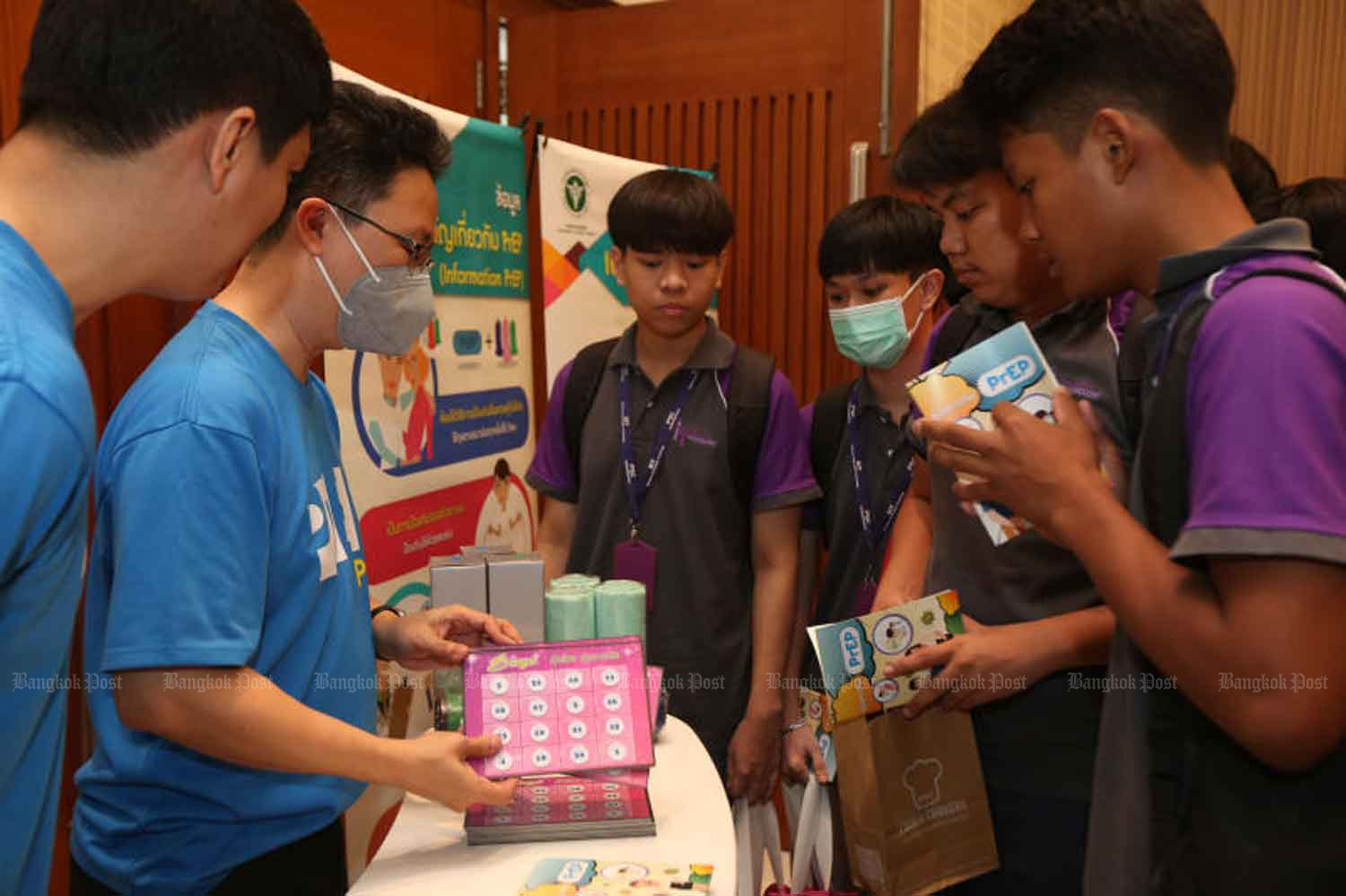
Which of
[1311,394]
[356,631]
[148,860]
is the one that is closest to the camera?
[1311,394]

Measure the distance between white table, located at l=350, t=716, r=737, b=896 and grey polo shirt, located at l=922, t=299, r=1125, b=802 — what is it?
0.50 metres

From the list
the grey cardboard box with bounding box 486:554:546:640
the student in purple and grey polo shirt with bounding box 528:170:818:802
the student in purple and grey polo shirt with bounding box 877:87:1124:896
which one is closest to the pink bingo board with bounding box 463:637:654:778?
the grey cardboard box with bounding box 486:554:546:640

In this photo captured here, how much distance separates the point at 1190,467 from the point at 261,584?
100 cm

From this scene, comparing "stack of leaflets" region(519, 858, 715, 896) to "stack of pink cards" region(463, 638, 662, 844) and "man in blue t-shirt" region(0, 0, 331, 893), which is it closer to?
"stack of pink cards" region(463, 638, 662, 844)

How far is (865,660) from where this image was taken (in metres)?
1.63

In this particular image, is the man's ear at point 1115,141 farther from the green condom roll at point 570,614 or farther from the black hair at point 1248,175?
the green condom roll at point 570,614

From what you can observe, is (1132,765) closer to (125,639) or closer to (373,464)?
(125,639)

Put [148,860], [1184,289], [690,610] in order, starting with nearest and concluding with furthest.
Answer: [1184,289], [148,860], [690,610]

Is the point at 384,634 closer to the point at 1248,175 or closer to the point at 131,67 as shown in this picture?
the point at 131,67

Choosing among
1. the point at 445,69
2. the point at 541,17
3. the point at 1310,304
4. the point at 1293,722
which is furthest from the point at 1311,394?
the point at 541,17

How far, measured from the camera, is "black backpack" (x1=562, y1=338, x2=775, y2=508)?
2.38 metres

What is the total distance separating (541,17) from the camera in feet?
12.8

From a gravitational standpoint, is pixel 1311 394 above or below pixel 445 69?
below

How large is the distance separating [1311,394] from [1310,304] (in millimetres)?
86
